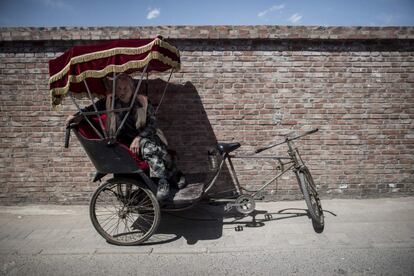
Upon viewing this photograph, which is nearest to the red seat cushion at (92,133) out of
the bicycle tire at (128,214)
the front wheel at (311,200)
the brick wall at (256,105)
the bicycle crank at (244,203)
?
the bicycle tire at (128,214)

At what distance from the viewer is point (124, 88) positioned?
4000mm

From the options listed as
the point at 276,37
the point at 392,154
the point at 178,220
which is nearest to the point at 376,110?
the point at 392,154

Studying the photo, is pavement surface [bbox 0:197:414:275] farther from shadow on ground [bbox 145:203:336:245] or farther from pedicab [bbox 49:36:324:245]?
pedicab [bbox 49:36:324:245]

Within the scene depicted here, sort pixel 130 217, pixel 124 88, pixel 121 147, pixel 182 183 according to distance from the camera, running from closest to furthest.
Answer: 1. pixel 121 147
2. pixel 124 88
3. pixel 182 183
4. pixel 130 217

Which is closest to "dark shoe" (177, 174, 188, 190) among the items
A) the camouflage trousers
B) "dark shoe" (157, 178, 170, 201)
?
the camouflage trousers

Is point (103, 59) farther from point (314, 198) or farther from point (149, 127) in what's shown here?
point (314, 198)

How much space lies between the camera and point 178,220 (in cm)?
446

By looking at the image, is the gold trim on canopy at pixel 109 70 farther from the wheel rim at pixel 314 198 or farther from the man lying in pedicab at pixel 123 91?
the wheel rim at pixel 314 198

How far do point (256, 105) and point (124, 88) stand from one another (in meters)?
2.21

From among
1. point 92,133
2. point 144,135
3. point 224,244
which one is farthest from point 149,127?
point 224,244

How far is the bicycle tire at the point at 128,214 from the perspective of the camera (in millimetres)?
3699

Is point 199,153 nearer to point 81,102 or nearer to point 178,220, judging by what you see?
point 178,220

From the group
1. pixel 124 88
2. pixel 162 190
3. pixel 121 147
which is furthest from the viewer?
pixel 124 88

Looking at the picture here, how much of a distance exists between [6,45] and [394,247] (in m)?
6.41
